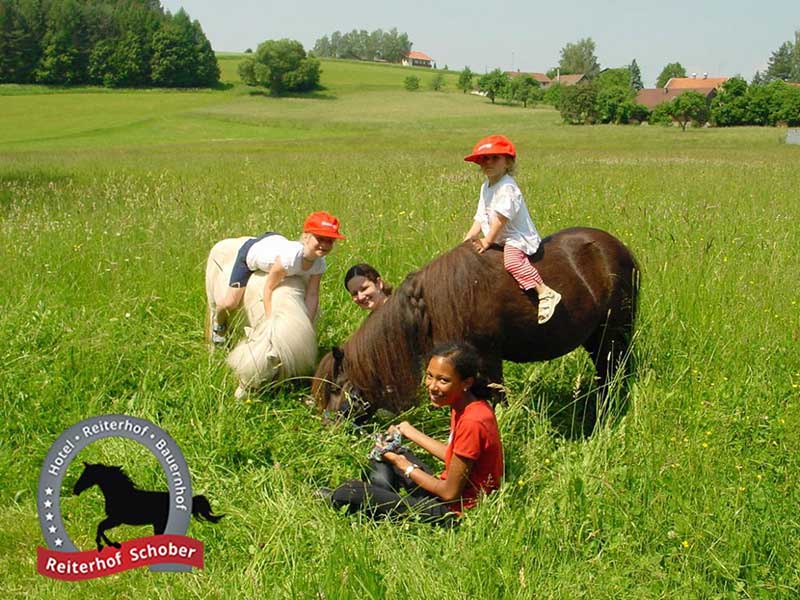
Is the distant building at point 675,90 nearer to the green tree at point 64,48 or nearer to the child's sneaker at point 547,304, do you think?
the green tree at point 64,48

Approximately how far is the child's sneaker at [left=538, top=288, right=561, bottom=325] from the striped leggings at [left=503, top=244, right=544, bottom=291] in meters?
0.08

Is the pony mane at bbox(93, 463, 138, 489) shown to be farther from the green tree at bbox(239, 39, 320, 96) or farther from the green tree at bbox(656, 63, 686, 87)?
the green tree at bbox(656, 63, 686, 87)

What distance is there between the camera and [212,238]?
278 inches

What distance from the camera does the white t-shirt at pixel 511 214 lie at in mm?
4266

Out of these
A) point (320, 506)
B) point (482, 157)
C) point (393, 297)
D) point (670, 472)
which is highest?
point (482, 157)

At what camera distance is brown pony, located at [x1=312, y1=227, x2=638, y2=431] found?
411 cm

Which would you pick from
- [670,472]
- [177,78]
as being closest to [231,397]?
[670,472]

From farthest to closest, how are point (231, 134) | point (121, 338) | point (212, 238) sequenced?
point (231, 134)
point (212, 238)
point (121, 338)

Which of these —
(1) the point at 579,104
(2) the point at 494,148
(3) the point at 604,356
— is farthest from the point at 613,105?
(2) the point at 494,148

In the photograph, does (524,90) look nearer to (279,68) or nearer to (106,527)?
(279,68)

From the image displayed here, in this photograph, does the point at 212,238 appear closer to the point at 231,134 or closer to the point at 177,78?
the point at 231,134

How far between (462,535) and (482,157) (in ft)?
7.47

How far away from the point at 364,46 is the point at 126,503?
17473cm

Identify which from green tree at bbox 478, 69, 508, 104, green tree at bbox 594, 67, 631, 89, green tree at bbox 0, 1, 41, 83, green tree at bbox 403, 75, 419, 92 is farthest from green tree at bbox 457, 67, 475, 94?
green tree at bbox 0, 1, 41, 83
